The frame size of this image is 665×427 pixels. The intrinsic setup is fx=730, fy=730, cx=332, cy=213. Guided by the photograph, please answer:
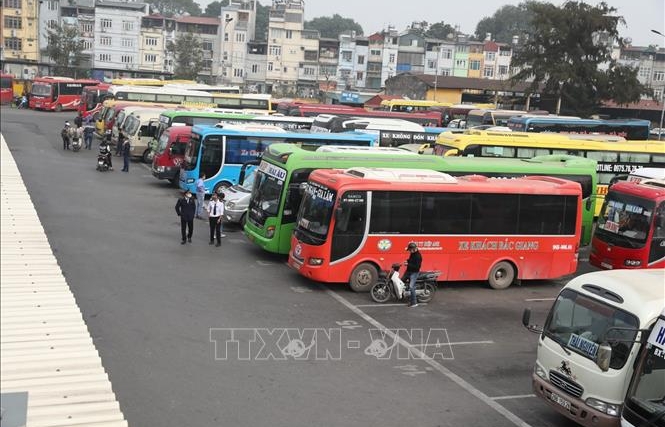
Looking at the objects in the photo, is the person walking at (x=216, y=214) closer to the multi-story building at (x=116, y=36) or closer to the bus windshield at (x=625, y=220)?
the bus windshield at (x=625, y=220)

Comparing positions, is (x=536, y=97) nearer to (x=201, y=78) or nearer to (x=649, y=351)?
(x=201, y=78)

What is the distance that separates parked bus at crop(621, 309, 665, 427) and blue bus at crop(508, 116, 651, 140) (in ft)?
122

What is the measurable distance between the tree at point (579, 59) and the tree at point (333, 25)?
95952mm

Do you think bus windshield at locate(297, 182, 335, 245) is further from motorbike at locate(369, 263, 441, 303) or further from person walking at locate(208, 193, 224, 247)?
person walking at locate(208, 193, 224, 247)

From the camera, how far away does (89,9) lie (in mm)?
99938

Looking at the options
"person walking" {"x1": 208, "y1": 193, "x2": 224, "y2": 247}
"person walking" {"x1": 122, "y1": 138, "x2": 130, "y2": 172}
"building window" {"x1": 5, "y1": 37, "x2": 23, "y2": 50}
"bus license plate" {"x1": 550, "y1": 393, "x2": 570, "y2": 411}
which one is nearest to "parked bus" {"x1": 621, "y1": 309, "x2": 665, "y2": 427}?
"bus license plate" {"x1": 550, "y1": 393, "x2": 570, "y2": 411}

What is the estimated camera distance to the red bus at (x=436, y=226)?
15742 mm

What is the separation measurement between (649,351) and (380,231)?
27.1 ft

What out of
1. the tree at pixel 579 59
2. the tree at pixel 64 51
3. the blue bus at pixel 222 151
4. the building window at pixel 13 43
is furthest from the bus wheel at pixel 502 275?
the building window at pixel 13 43

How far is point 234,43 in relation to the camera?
101062 millimetres

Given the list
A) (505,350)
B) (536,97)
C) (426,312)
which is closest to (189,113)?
(426,312)

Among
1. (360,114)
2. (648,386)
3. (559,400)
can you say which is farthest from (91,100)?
(648,386)

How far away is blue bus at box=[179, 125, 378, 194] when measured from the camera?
25375 mm

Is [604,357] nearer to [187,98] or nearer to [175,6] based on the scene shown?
[187,98]
